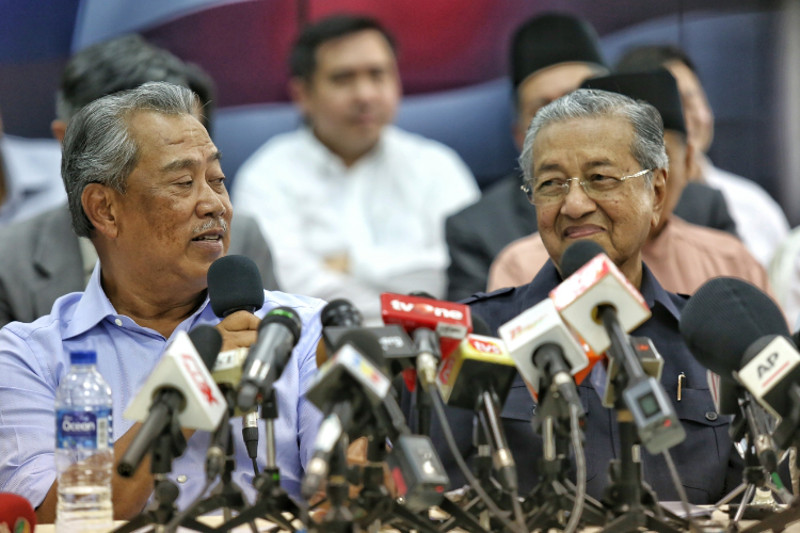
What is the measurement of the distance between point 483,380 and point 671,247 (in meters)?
2.33

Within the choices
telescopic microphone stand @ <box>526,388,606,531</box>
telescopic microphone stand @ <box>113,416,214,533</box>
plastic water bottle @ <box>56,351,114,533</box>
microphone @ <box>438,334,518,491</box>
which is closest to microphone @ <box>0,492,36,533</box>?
plastic water bottle @ <box>56,351,114,533</box>

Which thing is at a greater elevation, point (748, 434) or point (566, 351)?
point (566, 351)

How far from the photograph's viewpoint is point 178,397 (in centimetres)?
216

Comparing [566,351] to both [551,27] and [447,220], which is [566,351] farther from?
[551,27]

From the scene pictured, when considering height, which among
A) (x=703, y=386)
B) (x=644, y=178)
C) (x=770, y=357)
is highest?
(x=644, y=178)

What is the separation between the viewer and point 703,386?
3.34 metres

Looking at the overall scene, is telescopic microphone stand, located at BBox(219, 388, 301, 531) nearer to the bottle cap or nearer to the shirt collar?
the bottle cap

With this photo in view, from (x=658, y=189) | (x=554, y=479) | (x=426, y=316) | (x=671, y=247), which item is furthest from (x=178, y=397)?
(x=671, y=247)

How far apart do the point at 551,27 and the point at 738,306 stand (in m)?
3.38

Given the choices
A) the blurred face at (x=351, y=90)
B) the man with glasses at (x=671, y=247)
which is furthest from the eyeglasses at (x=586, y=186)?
the blurred face at (x=351, y=90)

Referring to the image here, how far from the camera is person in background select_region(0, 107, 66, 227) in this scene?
547cm

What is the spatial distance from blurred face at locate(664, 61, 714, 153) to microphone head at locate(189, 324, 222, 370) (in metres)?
3.82

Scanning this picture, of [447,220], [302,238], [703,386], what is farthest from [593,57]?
[703,386]

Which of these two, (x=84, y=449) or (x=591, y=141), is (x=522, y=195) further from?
(x=84, y=449)
